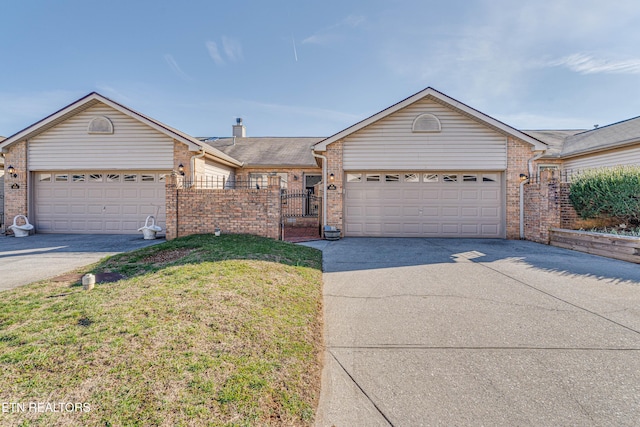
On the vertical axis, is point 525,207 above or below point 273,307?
above

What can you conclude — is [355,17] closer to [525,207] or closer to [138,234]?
[525,207]

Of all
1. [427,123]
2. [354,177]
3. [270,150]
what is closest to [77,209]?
[270,150]

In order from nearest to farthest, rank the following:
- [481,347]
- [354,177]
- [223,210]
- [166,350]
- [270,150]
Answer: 1. [166,350]
2. [481,347]
3. [223,210]
4. [354,177]
5. [270,150]

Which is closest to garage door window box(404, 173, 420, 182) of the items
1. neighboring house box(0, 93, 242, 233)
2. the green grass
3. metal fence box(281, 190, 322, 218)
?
metal fence box(281, 190, 322, 218)

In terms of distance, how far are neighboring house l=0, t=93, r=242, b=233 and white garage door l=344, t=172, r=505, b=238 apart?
6322mm

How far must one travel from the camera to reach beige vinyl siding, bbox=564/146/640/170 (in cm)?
1116

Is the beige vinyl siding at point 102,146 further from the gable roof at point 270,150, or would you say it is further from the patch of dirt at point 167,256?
the patch of dirt at point 167,256

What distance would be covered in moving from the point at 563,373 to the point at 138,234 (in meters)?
12.9

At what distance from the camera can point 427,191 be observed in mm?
11078

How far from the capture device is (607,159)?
12.2 metres

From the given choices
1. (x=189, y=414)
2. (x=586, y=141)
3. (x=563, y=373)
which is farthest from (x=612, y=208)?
(x=189, y=414)

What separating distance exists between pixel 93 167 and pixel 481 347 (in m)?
13.8

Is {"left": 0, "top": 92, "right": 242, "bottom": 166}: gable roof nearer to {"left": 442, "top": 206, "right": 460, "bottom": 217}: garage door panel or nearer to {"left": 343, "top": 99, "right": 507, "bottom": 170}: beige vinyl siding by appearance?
{"left": 343, "top": 99, "right": 507, "bottom": 170}: beige vinyl siding

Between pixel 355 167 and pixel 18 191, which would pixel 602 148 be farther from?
pixel 18 191
